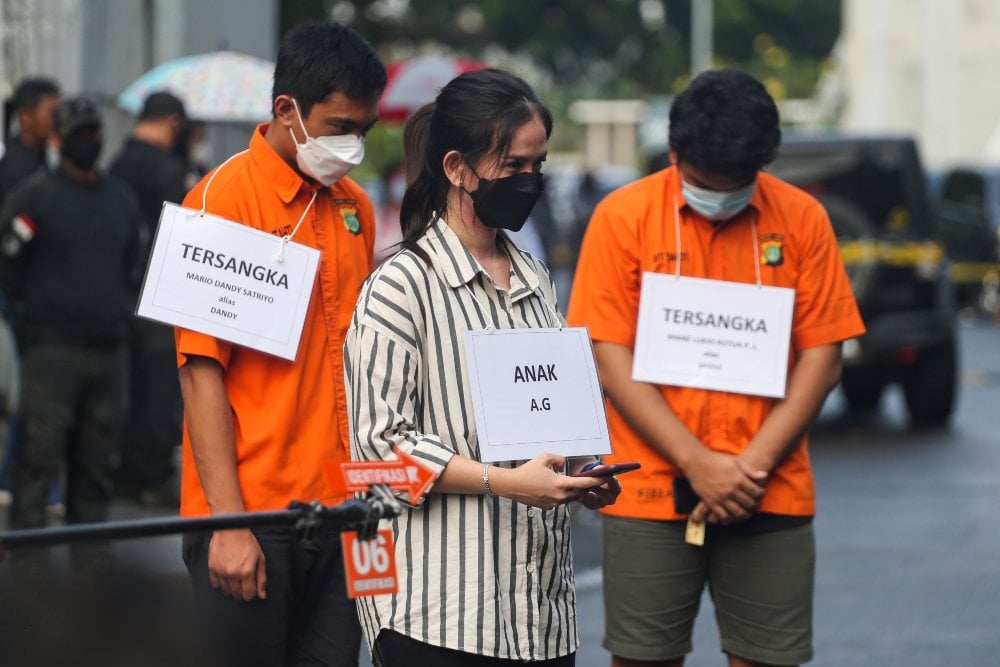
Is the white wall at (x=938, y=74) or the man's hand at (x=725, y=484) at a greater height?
the white wall at (x=938, y=74)

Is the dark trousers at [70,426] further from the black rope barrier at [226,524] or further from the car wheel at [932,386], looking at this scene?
the car wheel at [932,386]

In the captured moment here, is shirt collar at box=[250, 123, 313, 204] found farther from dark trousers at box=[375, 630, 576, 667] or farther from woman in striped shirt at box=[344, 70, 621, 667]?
dark trousers at box=[375, 630, 576, 667]

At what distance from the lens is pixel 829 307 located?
4.54 metres

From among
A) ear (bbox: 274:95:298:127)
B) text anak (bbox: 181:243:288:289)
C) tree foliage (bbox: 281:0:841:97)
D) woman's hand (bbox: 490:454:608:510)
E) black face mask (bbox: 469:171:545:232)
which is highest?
tree foliage (bbox: 281:0:841:97)

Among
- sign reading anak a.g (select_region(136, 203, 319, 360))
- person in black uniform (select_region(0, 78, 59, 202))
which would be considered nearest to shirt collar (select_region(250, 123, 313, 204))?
sign reading anak a.g (select_region(136, 203, 319, 360))

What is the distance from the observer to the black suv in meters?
12.8

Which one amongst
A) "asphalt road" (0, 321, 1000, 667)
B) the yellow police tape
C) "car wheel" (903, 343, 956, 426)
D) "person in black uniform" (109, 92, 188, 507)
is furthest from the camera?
"car wheel" (903, 343, 956, 426)

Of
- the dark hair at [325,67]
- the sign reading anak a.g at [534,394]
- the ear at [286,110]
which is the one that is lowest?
the sign reading anak a.g at [534,394]

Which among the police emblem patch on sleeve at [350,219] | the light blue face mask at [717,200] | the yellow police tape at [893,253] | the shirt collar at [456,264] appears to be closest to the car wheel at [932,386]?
the yellow police tape at [893,253]

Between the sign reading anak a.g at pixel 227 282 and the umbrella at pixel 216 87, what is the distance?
6.90 metres

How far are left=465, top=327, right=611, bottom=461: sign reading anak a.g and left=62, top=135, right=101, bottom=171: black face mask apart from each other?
4.51 m

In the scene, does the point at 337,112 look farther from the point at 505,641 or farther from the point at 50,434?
the point at 50,434

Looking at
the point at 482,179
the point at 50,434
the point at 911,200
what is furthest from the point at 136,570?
the point at 911,200

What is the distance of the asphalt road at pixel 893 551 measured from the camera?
6824 mm
